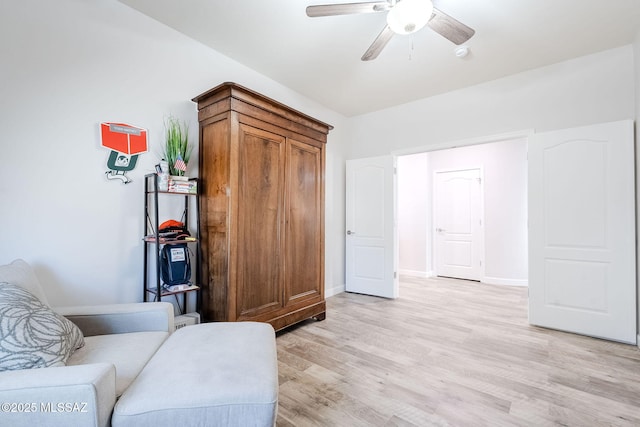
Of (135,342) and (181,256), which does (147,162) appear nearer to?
(181,256)

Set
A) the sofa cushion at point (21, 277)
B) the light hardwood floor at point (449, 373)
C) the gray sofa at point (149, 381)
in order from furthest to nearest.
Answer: the light hardwood floor at point (449, 373), the sofa cushion at point (21, 277), the gray sofa at point (149, 381)

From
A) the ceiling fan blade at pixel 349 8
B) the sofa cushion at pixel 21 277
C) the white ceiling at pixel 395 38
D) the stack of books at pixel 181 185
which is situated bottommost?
the sofa cushion at pixel 21 277

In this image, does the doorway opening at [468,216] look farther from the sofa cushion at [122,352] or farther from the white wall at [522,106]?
the sofa cushion at [122,352]

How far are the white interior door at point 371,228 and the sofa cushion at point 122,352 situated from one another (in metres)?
3.03

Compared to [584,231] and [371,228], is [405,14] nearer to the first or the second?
[584,231]

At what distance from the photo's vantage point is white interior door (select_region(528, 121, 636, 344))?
2.58 m

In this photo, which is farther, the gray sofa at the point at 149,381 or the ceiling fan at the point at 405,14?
the ceiling fan at the point at 405,14

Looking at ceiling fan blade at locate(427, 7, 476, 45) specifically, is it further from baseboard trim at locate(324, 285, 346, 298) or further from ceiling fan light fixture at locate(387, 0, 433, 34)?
baseboard trim at locate(324, 285, 346, 298)

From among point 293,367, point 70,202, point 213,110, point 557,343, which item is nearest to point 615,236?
point 557,343

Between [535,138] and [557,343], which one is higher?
[535,138]

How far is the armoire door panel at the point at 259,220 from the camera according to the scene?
2.37m

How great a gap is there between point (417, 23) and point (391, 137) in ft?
7.97

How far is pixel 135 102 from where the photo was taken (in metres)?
2.27

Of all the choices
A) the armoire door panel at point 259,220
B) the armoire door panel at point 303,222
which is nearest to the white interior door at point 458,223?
the armoire door panel at point 303,222
